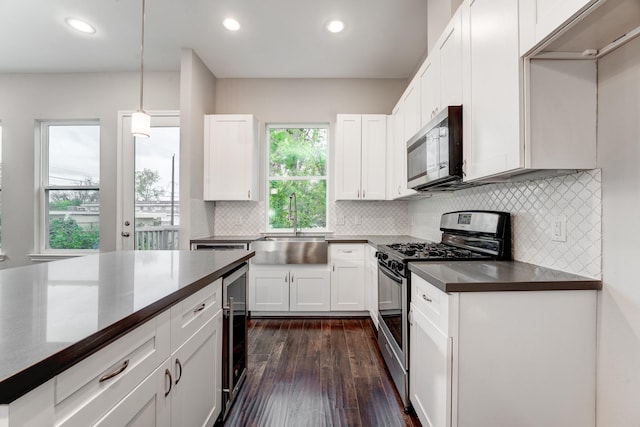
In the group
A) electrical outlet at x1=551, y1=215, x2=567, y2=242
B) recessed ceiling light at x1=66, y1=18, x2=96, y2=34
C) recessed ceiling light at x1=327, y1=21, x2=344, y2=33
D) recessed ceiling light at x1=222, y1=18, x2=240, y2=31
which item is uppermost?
recessed ceiling light at x1=66, y1=18, x2=96, y2=34

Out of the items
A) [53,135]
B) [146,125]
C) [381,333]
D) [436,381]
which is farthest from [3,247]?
[436,381]

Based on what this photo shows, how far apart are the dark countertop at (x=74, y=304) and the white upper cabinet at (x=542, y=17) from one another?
1606 millimetres

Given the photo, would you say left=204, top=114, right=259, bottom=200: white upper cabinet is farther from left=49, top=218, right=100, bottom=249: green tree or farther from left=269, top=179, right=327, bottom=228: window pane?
left=49, top=218, right=100, bottom=249: green tree

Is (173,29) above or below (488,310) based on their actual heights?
above

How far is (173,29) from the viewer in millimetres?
2828

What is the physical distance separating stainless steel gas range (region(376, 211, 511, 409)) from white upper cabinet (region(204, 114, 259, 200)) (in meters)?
1.99

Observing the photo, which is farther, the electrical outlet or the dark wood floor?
the dark wood floor

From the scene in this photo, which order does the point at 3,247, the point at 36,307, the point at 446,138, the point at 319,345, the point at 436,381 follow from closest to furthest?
the point at 36,307 → the point at 436,381 → the point at 446,138 → the point at 319,345 → the point at 3,247

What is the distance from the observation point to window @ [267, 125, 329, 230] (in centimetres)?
388

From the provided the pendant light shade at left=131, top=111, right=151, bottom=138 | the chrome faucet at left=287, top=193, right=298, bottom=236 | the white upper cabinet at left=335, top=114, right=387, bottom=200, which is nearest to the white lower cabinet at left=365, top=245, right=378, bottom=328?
the white upper cabinet at left=335, top=114, right=387, bottom=200

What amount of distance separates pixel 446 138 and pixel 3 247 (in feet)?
17.1

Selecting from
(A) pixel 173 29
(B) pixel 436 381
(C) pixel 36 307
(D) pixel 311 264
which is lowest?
(B) pixel 436 381

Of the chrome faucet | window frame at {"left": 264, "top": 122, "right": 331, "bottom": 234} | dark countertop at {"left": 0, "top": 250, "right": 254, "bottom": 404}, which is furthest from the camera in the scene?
window frame at {"left": 264, "top": 122, "right": 331, "bottom": 234}

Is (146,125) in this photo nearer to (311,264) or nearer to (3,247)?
(311,264)
